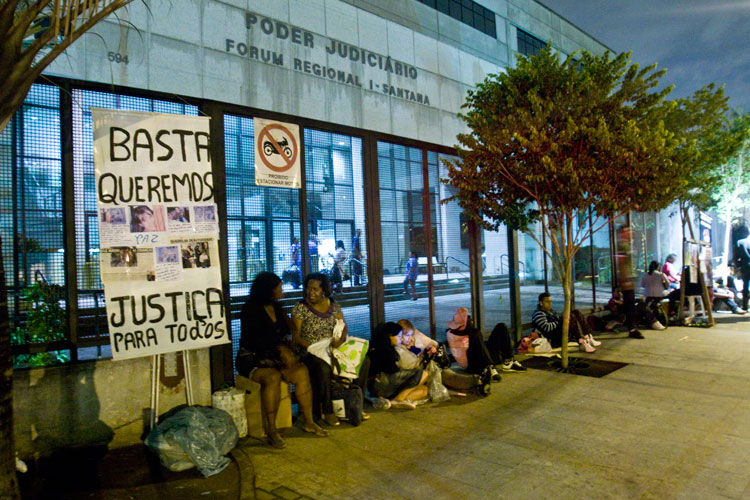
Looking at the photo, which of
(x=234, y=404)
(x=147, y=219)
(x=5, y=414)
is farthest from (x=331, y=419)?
(x=5, y=414)

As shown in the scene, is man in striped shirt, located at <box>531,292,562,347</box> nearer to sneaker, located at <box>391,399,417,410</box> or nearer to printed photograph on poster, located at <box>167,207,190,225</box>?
sneaker, located at <box>391,399,417,410</box>

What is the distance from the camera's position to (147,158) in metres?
4.79

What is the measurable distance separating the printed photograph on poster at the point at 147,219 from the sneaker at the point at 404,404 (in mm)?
3124

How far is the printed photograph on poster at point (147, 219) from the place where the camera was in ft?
15.4

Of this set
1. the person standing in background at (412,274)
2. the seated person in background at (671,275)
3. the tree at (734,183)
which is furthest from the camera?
the tree at (734,183)

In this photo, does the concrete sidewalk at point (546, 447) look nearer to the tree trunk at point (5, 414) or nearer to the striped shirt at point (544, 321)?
the tree trunk at point (5, 414)

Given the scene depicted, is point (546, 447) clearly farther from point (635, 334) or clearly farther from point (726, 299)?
point (726, 299)

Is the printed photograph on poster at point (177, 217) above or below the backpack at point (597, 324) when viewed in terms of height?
above

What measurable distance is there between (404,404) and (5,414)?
12.7 ft

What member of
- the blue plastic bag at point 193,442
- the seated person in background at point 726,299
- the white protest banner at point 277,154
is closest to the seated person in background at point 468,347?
the white protest banner at point 277,154

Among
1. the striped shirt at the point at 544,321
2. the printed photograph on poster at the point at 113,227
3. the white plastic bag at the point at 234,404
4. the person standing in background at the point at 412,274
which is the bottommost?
the white plastic bag at the point at 234,404

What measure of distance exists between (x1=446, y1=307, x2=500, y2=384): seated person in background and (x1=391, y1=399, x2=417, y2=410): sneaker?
3.70ft

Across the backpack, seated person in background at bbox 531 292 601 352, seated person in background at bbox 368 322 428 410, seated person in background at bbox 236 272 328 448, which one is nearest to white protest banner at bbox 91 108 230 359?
seated person in background at bbox 236 272 328 448

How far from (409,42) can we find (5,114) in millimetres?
6908
